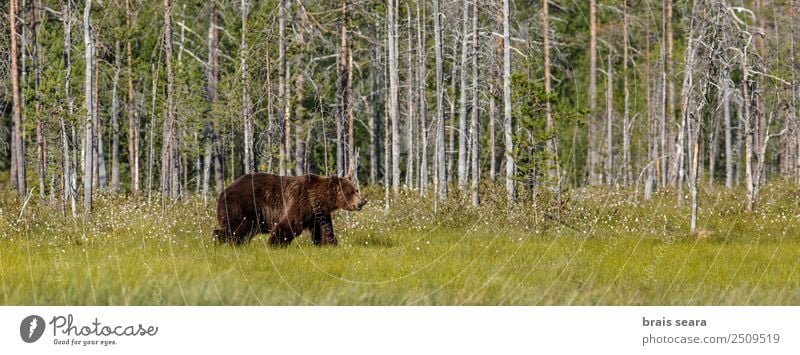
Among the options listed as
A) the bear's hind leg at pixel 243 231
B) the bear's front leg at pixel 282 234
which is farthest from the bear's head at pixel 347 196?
the bear's hind leg at pixel 243 231

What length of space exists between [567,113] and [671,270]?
4.70m

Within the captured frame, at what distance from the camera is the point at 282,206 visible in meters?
14.0

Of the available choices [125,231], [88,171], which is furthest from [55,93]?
[125,231]

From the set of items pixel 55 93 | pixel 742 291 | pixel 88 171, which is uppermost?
pixel 55 93

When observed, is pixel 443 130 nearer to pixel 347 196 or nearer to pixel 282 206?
pixel 347 196

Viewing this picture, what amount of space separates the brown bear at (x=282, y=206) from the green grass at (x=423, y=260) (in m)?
0.29

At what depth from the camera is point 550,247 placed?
13648mm

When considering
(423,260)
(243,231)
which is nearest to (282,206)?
(243,231)

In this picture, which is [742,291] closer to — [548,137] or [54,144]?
[548,137]

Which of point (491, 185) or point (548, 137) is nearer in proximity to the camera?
point (548, 137)

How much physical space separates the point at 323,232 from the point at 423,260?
2157 millimetres

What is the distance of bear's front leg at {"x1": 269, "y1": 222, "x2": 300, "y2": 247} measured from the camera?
1359 centimetres

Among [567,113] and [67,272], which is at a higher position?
[567,113]

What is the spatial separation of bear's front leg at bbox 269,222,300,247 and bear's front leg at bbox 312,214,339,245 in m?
0.30
